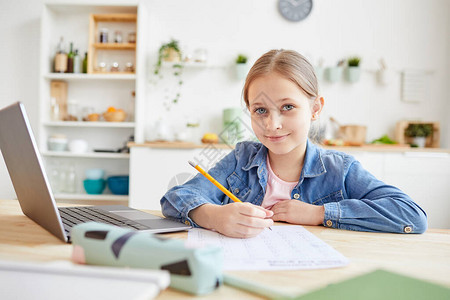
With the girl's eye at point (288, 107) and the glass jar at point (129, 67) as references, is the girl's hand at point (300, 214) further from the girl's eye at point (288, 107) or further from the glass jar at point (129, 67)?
the glass jar at point (129, 67)

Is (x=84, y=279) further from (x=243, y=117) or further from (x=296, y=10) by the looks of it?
(x=296, y=10)

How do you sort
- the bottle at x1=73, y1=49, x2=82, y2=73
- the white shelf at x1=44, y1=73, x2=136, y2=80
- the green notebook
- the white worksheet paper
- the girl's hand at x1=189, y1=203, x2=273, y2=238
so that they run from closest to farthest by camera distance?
1. the green notebook
2. the white worksheet paper
3. the girl's hand at x1=189, y1=203, x2=273, y2=238
4. the white shelf at x1=44, y1=73, x2=136, y2=80
5. the bottle at x1=73, y1=49, x2=82, y2=73

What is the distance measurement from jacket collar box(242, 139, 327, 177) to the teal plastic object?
0.71 metres

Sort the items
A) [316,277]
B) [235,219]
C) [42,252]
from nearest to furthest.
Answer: [316,277] < [42,252] < [235,219]

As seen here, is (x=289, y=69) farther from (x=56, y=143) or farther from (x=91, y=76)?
(x=56, y=143)

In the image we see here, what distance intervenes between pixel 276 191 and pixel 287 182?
47 millimetres

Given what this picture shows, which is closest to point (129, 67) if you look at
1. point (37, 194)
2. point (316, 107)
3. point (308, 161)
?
point (316, 107)

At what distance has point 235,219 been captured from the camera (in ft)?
2.52

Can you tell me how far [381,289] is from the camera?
0.47 meters

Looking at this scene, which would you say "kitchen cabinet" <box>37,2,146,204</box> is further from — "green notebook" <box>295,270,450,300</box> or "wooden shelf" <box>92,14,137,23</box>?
"green notebook" <box>295,270,450,300</box>

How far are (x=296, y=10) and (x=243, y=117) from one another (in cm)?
112

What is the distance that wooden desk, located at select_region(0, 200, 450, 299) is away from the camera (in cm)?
51

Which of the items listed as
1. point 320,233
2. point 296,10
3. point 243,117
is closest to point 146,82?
point 243,117

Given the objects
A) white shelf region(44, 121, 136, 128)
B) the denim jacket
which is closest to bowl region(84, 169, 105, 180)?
white shelf region(44, 121, 136, 128)
